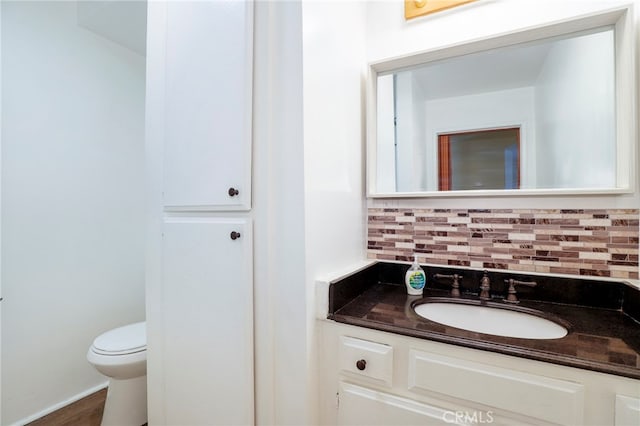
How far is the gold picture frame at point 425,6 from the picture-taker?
1.27 m

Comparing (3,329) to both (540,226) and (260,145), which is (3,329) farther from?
(540,226)

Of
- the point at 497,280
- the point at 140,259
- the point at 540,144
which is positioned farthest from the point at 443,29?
the point at 140,259

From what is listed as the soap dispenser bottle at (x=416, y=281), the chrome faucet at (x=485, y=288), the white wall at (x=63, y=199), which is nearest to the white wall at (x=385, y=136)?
the soap dispenser bottle at (x=416, y=281)

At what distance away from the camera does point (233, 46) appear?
3.32ft

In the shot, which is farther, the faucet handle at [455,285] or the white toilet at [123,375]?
the white toilet at [123,375]

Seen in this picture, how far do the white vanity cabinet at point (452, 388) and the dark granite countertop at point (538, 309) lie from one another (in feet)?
0.08

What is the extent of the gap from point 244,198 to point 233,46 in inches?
19.7

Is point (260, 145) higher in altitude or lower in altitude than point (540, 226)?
higher

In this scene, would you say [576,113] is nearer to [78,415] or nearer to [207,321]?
[207,321]

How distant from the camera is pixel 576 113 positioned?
3.61 feet

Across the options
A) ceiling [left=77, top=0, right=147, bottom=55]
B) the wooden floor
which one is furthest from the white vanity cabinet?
ceiling [left=77, top=0, right=147, bottom=55]

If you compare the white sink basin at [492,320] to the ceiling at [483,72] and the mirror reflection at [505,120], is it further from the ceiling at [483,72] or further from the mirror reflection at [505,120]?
the ceiling at [483,72]

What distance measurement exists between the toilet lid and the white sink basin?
52.0 inches

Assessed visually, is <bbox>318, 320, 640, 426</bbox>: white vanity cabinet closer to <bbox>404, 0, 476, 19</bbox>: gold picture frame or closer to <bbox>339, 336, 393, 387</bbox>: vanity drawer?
<bbox>339, 336, 393, 387</bbox>: vanity drawer
